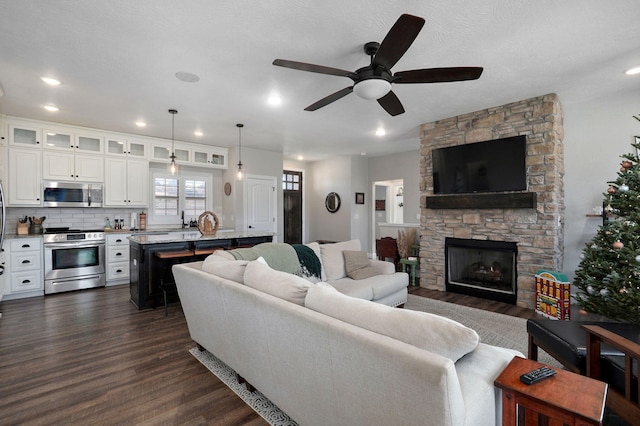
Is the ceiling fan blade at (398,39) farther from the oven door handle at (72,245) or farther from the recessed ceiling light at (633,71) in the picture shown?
the oven door handle at (72,245)

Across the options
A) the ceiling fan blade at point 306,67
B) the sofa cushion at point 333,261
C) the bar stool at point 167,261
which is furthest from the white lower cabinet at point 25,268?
the ceiling fan blade at point 306,67

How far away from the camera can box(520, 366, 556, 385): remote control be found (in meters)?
1.09

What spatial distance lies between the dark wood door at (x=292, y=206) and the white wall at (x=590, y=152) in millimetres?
6284

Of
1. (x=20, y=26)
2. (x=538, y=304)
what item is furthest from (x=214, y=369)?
(x=538, y=304)

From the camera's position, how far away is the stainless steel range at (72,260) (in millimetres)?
4645

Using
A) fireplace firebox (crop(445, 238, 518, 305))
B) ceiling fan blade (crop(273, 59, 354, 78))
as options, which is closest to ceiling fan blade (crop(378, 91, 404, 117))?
ceiling fan blade (crop(273, 59, 354, 78))

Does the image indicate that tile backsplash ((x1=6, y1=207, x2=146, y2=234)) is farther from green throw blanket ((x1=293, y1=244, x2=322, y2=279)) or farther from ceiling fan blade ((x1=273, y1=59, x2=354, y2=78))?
ceiling fan blade ((x1=273, y1=59, x2=354, y2=78))

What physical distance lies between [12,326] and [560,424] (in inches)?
187

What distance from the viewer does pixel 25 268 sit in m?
4.45

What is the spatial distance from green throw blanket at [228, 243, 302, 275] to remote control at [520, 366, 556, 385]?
2366mm

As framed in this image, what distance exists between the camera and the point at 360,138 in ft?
20.2

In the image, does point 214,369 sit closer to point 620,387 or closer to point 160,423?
point 160,423

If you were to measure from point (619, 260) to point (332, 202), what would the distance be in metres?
6.16

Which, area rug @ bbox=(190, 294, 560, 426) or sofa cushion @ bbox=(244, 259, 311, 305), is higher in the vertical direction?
sofa cushion @ bbox=(244, 259, 311, 305)
